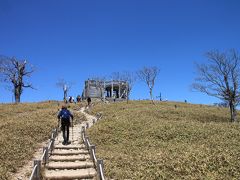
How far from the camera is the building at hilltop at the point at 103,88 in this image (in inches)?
3374

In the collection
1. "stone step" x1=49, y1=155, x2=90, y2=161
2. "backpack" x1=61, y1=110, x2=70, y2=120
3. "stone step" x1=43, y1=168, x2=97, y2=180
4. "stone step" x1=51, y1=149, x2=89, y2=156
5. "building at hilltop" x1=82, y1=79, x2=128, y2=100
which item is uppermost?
"building at hilltop" x1=82, y1=79, x2=128, y2=100

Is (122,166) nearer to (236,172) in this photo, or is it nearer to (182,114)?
(236,172)

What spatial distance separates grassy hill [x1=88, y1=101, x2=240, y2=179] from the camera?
15164 millimetres

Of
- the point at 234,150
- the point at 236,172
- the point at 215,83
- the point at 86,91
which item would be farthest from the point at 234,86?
the point at 86,91

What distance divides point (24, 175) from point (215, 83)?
36175 millimetres

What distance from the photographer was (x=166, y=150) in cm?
2047

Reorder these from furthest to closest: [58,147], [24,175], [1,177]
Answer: [58,147] → [24,175] → [1,177]

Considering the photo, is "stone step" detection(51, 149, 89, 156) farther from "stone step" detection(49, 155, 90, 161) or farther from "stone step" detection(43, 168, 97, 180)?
"stone step" detection(43, 168, 97, 180)

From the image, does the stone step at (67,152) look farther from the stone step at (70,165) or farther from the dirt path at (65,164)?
the stone step at (70,165)

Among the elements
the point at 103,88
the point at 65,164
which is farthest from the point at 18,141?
the point at 103,88

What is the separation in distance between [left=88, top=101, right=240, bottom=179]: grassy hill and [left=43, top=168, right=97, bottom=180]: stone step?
3.00ft

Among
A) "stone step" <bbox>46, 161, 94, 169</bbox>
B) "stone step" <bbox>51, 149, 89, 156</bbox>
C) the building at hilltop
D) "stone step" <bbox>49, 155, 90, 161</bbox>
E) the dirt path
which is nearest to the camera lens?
the dirt path

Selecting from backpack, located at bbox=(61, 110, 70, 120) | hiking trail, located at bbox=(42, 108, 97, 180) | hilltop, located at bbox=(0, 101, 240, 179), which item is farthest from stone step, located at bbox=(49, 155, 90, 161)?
backpack, located at bbox=(61, 110, 70, 120)

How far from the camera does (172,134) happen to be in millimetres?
25734
